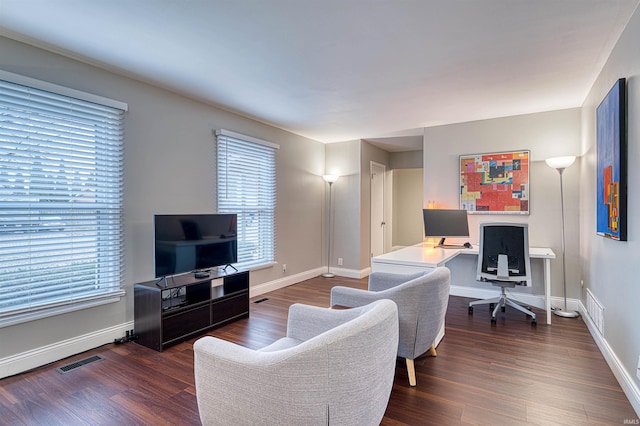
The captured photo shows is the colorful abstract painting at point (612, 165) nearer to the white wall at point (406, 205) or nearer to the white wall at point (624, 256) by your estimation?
the white wall at point (624, 256)

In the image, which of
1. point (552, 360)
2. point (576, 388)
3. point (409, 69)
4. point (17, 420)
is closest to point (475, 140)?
point (409, 69)

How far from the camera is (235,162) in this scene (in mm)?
4316

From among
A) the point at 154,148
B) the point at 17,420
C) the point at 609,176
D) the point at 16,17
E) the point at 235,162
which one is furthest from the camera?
the point at 235,162

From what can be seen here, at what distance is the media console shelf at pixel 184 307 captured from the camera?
2885 millimetres

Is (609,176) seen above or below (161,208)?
above

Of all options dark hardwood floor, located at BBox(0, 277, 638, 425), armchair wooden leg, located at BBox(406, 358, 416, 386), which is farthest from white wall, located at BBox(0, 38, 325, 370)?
armchair wooden leg, located at BBox(406, 358, 416, 386)

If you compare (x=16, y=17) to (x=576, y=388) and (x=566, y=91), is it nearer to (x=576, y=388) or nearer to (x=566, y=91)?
(x=576, y=388)

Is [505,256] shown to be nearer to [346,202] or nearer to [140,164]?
[346,202]

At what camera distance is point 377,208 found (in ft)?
21.7

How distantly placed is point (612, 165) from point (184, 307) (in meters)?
3.78

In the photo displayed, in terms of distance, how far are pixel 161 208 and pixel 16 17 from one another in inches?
72.1

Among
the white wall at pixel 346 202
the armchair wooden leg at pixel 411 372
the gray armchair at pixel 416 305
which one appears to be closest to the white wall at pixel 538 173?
the white wall at pixel 346 202

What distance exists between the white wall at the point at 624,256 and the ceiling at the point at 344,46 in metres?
0.18

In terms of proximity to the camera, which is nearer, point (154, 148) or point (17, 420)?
point (17, 420)
